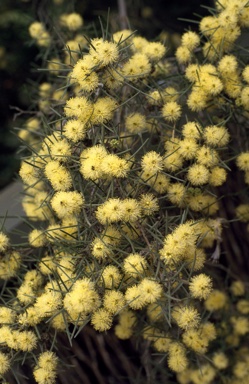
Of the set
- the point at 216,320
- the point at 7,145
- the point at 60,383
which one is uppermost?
the point at 7,145

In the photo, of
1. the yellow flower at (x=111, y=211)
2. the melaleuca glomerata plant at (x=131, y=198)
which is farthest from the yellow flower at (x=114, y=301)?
the yellow flower at (x=111, y=211)

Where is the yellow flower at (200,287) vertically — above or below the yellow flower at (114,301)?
below

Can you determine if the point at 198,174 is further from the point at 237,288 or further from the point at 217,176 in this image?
the point at 237,288

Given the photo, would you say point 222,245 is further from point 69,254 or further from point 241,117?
point 69,254

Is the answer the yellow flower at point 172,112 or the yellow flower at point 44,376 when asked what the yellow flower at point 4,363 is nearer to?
the yellow flower at point 44,376

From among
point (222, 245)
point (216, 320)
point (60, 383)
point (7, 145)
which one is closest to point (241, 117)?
point (222, 245)
